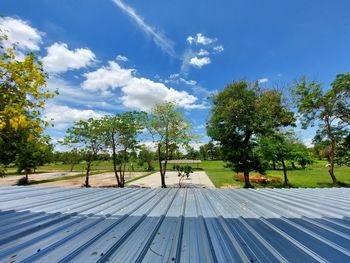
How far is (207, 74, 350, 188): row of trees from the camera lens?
15695 millimetres

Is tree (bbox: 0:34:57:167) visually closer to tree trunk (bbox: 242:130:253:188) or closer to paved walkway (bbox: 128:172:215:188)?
tree trunk (bbox: 242:130:253:188)

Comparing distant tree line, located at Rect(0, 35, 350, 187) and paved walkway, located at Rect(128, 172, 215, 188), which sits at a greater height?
distant tree line, located at Rect(0, 35, 350, 187)

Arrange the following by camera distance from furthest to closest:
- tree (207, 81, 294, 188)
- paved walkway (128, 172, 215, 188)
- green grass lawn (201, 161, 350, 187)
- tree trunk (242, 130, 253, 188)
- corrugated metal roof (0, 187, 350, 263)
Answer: paved walkway (128, 172, 215, 188), green grass lawn (201, 161, 350, 187), tree trunk (242, 130, 253, 188), tree (207, 81, 294, 188), corrugated metal roof (0, 187, 350, 263)

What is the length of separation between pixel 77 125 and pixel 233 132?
14910 mm

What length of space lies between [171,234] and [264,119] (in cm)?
1509

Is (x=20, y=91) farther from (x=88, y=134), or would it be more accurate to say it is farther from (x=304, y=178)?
(x=304, y=178)

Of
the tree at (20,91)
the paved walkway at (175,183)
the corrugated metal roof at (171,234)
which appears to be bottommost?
the paved walkway at (175,183)

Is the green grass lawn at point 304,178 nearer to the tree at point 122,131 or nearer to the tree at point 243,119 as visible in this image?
Result: the tree at point 243,119

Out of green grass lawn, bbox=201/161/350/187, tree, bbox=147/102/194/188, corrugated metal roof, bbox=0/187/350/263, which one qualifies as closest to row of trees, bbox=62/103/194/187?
tree, bbox=147/102/194/188

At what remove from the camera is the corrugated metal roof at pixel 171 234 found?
6.13ft

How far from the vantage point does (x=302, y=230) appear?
2.58 metres

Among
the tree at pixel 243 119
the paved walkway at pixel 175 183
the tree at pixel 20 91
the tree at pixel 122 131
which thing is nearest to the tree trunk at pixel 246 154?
the tree at pixel 243 119

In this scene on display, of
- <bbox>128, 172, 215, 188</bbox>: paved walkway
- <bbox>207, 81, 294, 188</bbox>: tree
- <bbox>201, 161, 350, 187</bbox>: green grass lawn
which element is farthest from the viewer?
<bbox>128, 172, 215, 188</bbox>: paved walkway

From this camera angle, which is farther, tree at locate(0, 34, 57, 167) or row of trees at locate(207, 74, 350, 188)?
row of trees at locate(207, 74, 350, 188)
